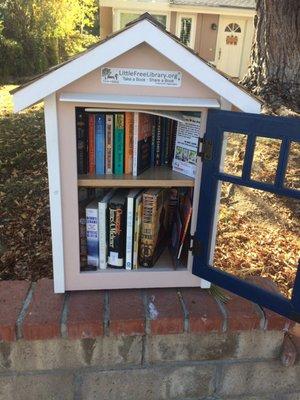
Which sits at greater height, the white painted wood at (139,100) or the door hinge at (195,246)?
the white painted wood at (139,100)

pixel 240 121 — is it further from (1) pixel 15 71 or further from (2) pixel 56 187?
(1) pixel 15 71

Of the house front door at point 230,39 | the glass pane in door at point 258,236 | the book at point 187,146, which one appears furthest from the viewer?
the house front door at point 230,39

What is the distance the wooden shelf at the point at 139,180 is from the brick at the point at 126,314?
1.85 ft

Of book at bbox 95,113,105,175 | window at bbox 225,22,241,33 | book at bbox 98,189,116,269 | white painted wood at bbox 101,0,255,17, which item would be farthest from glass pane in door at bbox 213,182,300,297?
window at bbox 225,22,241,33

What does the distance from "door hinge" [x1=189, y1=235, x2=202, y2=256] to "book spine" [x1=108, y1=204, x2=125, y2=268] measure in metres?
0.33

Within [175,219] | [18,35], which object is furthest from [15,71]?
[175,219]

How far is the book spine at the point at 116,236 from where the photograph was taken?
6.20 feet

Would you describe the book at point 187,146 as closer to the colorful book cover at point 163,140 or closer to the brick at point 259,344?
the colorful book cover at point 163,140

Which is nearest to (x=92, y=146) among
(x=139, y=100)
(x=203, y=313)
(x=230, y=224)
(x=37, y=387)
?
(x=139, y=100)

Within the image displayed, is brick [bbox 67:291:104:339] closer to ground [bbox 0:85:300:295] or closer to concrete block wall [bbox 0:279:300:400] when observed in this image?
concrete block wall [bbox 0:279:300:400]

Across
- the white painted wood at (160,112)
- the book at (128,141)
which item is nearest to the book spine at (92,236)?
the book at (128,141)

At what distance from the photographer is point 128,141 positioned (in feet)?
6.01

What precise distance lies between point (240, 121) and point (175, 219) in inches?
29.4

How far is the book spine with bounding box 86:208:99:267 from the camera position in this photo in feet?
6.22
